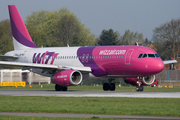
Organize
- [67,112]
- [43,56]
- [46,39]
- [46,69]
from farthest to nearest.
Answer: [46,39] → [43,56] → [46,69] → [67,112]

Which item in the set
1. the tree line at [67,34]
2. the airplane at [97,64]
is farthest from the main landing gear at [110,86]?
the tree line at [67,34]

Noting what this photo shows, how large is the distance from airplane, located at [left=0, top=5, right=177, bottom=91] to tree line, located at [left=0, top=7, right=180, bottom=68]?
44395mm

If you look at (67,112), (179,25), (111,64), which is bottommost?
(67,112)

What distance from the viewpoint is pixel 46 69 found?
129 feet

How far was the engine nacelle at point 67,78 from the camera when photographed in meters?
35.8

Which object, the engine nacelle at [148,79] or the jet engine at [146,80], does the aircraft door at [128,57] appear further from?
the engine nacelle at [148,79]

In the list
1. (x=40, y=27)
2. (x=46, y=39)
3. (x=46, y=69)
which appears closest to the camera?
(x=46, y=69)

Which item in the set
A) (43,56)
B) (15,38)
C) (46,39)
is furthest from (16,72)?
(46,39)

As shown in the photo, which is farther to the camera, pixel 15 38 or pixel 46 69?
pixel 15 38

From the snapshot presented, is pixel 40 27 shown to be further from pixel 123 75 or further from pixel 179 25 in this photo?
pixel 123 75

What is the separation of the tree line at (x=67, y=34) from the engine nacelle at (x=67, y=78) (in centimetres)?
4897

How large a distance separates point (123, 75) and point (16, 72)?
86.4ft

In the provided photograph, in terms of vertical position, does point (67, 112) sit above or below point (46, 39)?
below

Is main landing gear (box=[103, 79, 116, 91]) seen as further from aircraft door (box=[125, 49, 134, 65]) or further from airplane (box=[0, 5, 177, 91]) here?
aircraft door (box=[125, 49, 134, 65])
